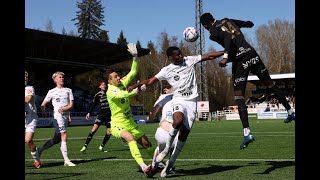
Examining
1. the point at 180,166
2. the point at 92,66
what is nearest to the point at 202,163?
the point at 180,166

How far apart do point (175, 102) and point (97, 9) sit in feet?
295

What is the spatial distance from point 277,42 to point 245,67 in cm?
7754

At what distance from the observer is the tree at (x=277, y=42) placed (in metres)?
82.6

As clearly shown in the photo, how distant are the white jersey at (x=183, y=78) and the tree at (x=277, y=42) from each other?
76.0m

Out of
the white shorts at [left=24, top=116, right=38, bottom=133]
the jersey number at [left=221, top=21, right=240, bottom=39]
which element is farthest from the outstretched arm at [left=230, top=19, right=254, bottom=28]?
the white shorts at [left=24, top=116, right=38, bottom=133]

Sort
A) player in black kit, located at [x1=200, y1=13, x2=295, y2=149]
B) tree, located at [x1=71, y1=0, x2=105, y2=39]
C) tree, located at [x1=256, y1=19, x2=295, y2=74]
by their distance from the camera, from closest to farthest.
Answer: player in black kit, located at [x1=200, y1=13, x2=295, y2=149]
tree, located at [x1=256, y1=19, x2=295, y2=74]
tree, located at [x1=71, y1=0, x2=105, y2=39]

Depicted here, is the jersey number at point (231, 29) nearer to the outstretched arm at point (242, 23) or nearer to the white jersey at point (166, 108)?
the outstretched arm at point (242, 23)

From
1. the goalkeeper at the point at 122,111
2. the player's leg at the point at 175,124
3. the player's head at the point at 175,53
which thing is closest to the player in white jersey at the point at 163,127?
the player's leg at the point at 175,124

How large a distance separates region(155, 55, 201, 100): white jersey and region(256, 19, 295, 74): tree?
2992 inches

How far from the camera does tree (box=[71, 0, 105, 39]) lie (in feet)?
312

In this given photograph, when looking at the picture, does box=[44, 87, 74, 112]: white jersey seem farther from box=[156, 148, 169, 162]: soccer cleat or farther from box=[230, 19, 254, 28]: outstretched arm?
box=[230, 19, 254, 28]: outstretched arm

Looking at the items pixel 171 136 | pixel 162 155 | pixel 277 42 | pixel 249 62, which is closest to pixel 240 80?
pixel 249 62

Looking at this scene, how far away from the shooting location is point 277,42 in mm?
83625
